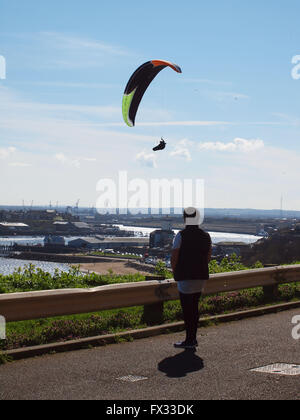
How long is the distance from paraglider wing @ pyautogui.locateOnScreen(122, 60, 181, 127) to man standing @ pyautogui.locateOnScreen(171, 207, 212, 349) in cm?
630

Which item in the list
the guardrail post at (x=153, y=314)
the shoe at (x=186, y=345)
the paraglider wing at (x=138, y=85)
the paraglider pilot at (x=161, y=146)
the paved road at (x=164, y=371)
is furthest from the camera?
the paraglider pilot at (x=161, y=146)

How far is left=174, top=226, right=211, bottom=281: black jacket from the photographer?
352 inches

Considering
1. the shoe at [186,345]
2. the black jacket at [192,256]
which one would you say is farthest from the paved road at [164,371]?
the black jacket at [192,256]

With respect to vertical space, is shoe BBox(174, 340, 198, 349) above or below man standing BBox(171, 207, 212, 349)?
below

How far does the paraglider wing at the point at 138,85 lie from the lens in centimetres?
1470

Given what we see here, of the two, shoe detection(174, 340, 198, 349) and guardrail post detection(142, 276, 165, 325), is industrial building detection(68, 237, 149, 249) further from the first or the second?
shoe detection(174, 340, 198, 349)

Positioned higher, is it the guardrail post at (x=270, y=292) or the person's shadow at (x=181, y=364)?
the guardrail post at (x=270, y=292)

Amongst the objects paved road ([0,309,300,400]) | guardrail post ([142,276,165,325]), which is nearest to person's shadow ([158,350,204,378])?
paved road ([0,309,300,400])

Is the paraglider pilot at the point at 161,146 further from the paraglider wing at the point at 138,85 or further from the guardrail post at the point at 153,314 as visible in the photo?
the guardrail post at the point at 153,314

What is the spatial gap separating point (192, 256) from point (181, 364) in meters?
1.68

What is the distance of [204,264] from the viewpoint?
906 cm

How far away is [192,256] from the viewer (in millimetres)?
9000

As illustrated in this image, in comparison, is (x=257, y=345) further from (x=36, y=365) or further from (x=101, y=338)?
(x=36, y=365)
